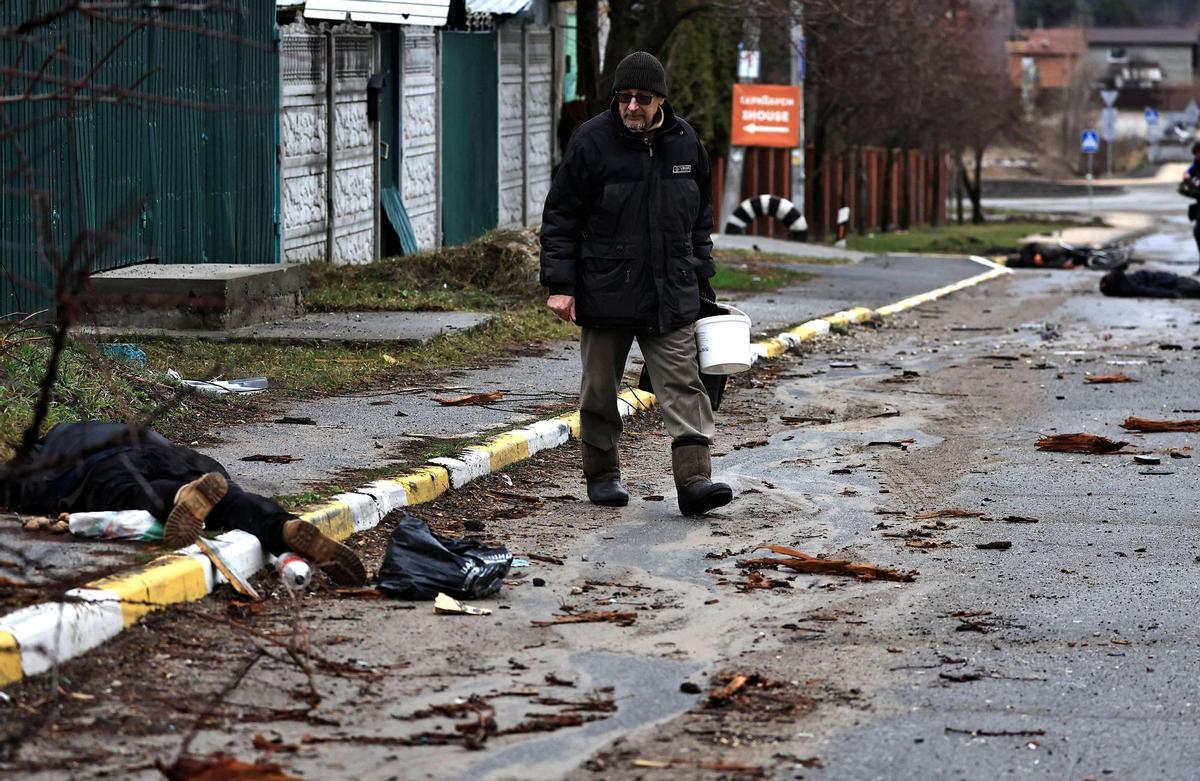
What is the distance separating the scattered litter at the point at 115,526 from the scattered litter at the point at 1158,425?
6503 mm

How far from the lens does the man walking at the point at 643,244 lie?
26.4ft

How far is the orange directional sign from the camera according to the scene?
31.3 meters

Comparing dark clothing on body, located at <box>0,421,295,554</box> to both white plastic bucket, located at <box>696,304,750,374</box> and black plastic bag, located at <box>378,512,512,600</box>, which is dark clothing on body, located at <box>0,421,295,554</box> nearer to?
black plastic bag, located at <box>378,512,512,600</box>

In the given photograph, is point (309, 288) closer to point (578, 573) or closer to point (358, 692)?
point (578, 573)

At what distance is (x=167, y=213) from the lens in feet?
46.8

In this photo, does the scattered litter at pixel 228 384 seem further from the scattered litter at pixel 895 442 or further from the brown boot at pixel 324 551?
the brown boot at pixel 324 551

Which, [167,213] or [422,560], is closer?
[422,560]

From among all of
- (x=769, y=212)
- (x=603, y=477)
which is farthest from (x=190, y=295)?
(x=769, y=212)

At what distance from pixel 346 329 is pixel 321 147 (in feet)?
16.9

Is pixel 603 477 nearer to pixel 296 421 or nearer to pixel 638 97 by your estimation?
pixel 638 97

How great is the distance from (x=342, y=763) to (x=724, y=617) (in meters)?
1.98

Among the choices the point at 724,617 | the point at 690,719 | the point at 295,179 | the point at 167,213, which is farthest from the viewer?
the point at 295,179

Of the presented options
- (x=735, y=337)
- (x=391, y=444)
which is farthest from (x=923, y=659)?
(x=391, y=444)

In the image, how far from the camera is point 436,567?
6.48 m
